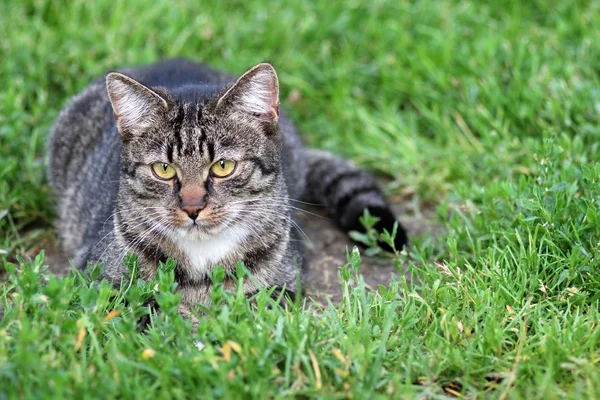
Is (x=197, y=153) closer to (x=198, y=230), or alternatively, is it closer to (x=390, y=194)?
(x=198, y=230)

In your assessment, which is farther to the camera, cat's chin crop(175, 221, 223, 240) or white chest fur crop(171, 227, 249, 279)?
white chest fur crop(171, 227, 249, 279)

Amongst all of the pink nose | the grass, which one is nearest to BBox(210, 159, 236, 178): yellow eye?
the pink nose

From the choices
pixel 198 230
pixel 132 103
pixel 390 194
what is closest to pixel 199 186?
pixel 198 230

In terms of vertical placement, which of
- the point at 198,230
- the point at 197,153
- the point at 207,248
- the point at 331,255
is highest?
the point at 197,153

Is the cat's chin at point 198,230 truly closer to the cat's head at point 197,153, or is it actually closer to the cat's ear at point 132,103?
the cat's head at point 197,153

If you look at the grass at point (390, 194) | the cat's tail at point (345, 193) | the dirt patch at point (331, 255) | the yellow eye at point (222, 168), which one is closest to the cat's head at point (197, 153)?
the yellow eye at point (222, 168)

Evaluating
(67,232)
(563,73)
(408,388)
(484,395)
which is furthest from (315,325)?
(563,73)

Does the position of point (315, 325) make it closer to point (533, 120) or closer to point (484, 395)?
point (484, 395)

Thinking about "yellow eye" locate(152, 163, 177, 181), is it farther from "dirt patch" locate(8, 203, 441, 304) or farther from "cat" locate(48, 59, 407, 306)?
"dirt patch" locate(8, 203, 441, 304)

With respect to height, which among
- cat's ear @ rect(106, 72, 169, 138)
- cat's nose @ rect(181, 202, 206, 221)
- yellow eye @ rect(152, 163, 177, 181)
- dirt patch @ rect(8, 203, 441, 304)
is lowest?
dirt patch @ rect(8, 203, 441, 304)

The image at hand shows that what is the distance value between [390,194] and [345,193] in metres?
0.53

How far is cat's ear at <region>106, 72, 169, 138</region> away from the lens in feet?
11.4

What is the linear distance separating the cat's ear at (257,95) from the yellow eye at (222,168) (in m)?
0.27

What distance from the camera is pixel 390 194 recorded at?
17.1 ft
